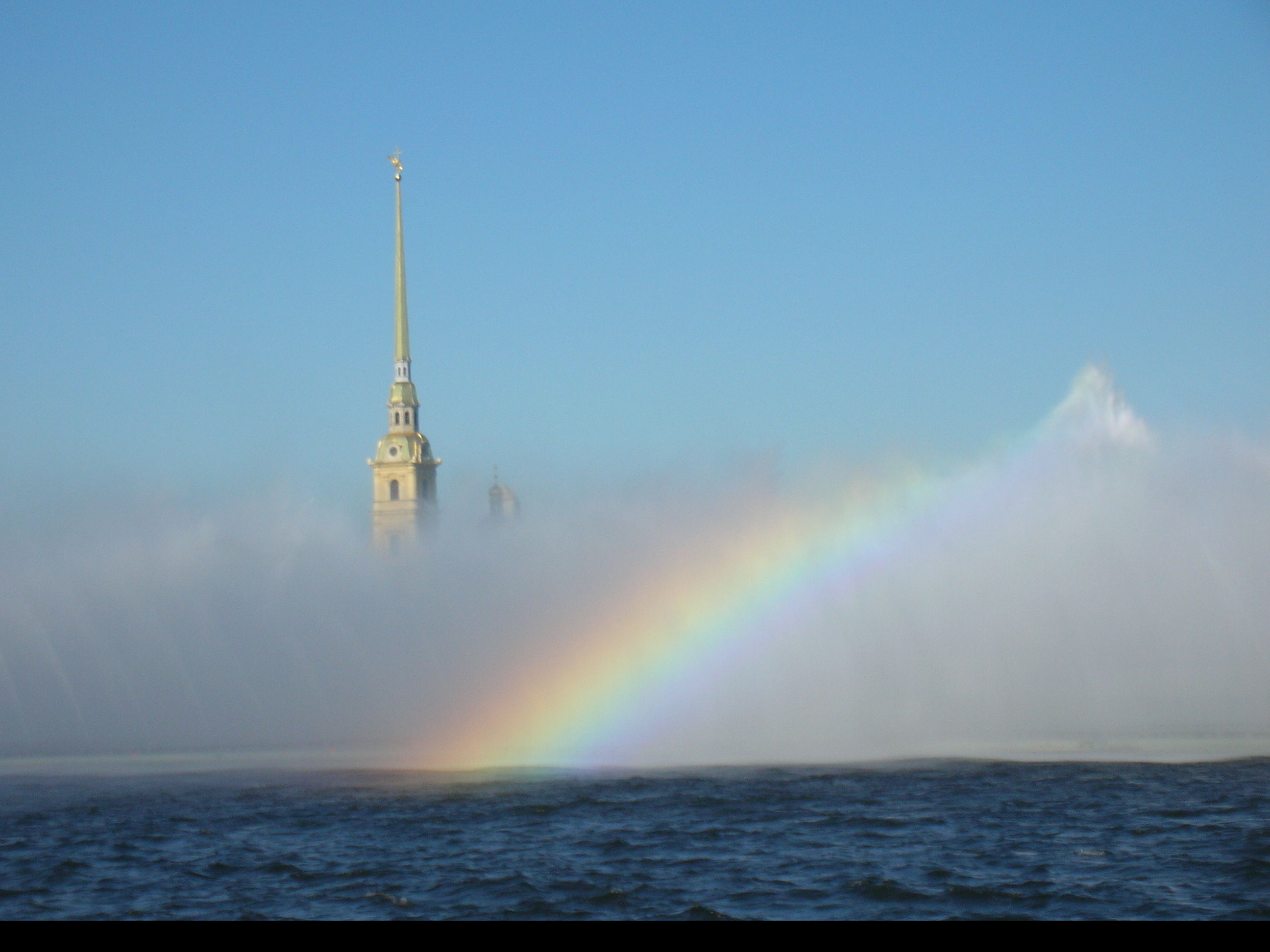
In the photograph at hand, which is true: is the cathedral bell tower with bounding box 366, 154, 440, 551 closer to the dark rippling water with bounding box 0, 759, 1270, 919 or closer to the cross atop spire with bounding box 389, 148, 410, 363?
the cross atop spire with bounding box 389, 148, 410, 363

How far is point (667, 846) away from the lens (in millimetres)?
21469

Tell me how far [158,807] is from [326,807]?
4.06m

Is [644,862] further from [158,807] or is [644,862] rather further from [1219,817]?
[158,807]

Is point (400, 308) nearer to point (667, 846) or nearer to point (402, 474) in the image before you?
point (402, 474)

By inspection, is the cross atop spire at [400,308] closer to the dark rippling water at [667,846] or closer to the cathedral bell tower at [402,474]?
the cathedral bell tower at [402,474]

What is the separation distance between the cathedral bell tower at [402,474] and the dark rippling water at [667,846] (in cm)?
8207

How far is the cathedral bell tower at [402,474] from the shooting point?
115500 mm

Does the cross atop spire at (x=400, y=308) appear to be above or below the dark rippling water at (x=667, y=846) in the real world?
above

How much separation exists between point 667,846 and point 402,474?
97157 mm

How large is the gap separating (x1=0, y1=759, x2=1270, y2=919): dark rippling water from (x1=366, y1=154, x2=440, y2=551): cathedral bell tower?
269 ft

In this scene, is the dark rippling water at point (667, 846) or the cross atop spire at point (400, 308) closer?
the dark rippling water at point (667, 846)

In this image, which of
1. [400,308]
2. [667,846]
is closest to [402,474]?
[400,308]

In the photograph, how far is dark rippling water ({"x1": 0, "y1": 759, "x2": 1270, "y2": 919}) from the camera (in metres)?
16.5

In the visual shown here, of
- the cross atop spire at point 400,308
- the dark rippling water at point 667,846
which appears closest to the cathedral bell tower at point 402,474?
the cross atop spire at point 400,308
